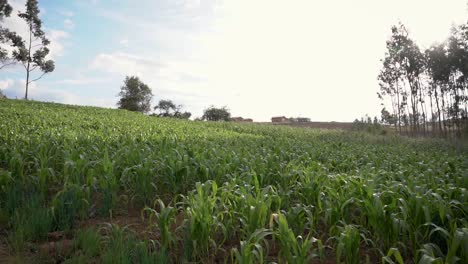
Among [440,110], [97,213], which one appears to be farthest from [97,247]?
[440,110]

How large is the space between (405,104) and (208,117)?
40872mm

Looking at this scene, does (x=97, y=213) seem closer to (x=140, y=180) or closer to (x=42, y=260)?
(x=140, y=180)

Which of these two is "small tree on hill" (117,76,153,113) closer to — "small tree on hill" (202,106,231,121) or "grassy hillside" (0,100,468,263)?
"small tree on hill" (202,106,231,121)

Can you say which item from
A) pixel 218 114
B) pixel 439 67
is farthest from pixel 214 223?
pixel 218 114

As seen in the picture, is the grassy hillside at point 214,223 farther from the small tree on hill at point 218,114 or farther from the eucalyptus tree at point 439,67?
the small tree on hill at point 218,114

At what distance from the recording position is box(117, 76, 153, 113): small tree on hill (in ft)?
194

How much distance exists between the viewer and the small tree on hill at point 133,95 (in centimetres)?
5903

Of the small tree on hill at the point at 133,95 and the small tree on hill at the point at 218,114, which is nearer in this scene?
the small tree on hill at the point at 133,95

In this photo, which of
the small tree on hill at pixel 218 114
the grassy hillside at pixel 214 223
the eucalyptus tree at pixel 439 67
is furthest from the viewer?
the small tree on hill at pixel 218 114

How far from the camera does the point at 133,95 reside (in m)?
59.4

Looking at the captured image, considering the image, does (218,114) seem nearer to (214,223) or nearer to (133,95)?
(133,95)

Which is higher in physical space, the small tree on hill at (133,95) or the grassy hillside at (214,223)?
the small tree on hill at (133,95)

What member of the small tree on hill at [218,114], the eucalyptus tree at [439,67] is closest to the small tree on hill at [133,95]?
the small tree on hill at [218,114]

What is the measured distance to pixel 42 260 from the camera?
326 cm
